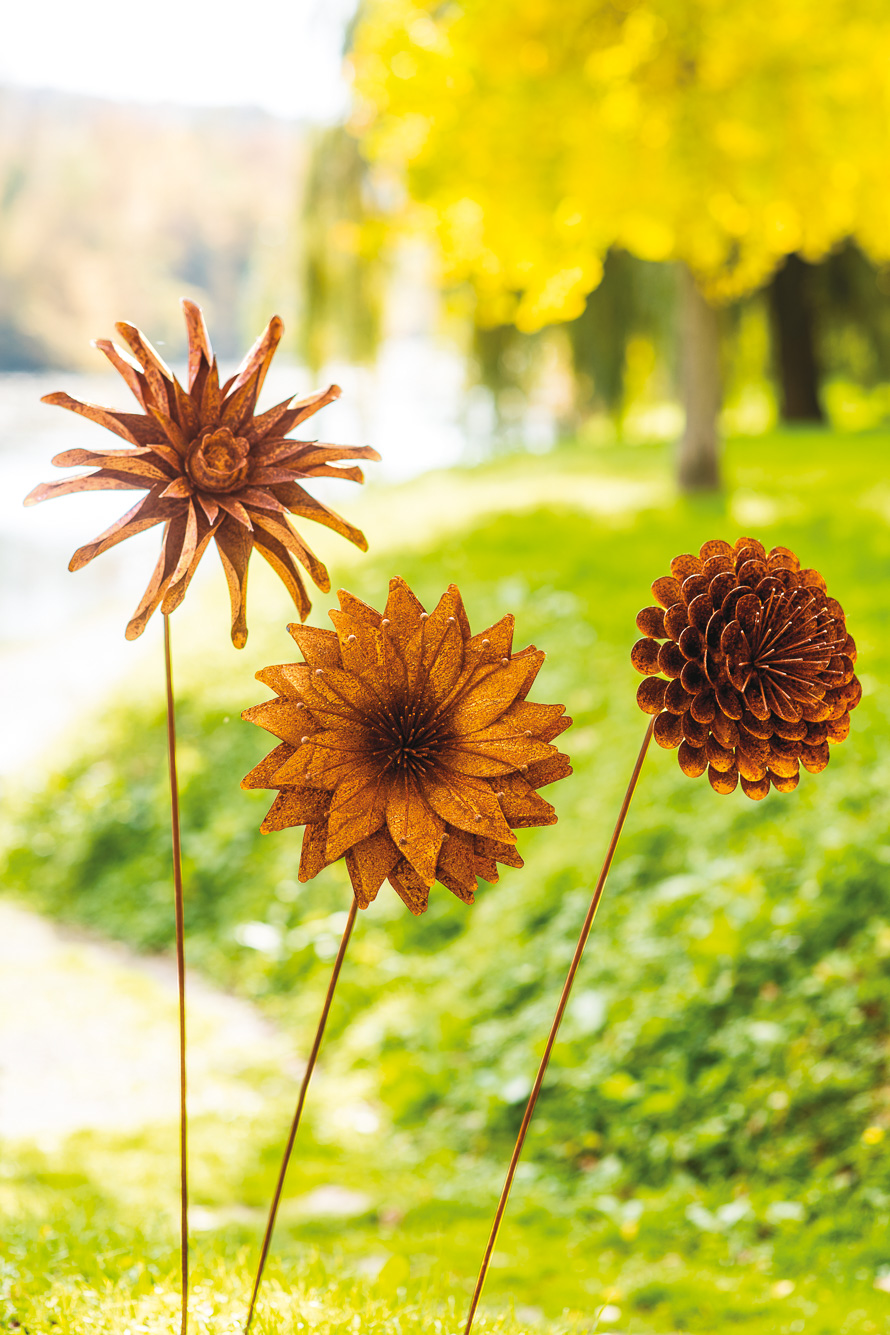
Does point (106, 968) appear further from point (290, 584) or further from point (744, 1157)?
point (290, 584)

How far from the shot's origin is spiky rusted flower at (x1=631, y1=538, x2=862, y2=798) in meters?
1.26

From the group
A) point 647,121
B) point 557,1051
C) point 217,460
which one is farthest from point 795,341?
point 217,460

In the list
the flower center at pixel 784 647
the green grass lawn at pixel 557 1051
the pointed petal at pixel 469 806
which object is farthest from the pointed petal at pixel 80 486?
the green grass lawn at pixel 557 1051

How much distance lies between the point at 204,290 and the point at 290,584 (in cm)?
3002

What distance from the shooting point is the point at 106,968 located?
4.82 m

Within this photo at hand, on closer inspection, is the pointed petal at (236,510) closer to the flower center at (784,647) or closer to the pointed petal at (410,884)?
the pointed petal at (410,884)

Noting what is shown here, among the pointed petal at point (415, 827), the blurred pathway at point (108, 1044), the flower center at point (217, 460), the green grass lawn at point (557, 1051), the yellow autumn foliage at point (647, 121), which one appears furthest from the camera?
the yellow autumn foliage at point (647, 121)

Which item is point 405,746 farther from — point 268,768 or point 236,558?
point 236,558

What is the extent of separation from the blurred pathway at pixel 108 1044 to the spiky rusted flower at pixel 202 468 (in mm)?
2585

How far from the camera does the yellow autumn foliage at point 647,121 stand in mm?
5426

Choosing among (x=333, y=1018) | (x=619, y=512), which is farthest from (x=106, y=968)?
(x=619, y=512)

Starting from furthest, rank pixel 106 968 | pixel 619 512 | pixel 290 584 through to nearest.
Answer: pixel 619 512 < pixel 106 968 < pixel 290 584

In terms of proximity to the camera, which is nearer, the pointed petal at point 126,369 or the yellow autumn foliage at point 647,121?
the pointed petal at point 126,369

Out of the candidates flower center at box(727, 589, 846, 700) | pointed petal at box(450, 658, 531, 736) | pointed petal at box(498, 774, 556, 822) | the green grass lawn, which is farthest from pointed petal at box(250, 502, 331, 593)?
the green grass lawn
